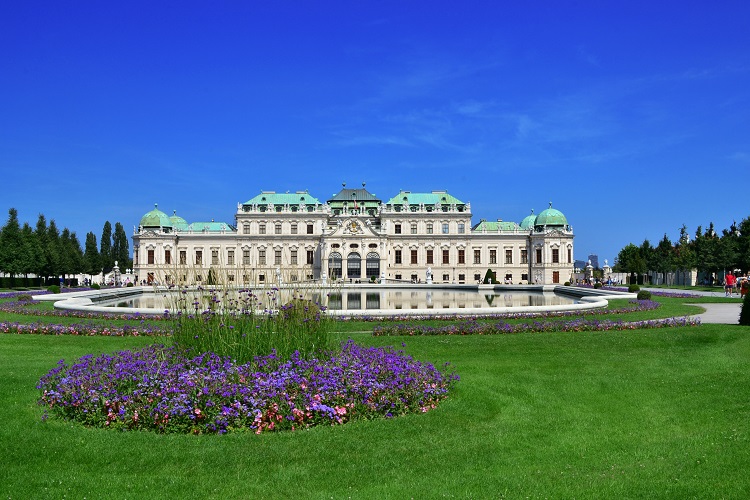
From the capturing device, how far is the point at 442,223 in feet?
271

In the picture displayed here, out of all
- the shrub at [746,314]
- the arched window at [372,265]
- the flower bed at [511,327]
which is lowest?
the flower bed at [511,327]

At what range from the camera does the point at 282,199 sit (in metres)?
83.9

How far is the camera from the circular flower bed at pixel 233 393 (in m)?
7.71

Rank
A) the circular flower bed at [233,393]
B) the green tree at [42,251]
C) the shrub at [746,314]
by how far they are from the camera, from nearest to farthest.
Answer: the circular flower bed at [233,393]
the shrub at [746,314]
the green tree at [42,251]

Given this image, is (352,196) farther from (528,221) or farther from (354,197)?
(528,221)

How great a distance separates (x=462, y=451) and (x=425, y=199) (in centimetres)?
7773

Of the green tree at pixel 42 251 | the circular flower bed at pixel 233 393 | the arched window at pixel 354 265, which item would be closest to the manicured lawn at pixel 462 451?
the circular flower bed at pixel 233 393

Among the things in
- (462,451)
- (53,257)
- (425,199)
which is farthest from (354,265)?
(462,451)

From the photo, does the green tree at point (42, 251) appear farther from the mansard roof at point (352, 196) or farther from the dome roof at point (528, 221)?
the dome roof at point (528, 221)

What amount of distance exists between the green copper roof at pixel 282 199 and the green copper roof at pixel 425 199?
11212 millimetres

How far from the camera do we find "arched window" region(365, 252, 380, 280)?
79375 mm

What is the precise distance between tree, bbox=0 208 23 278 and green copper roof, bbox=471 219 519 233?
5420 centimetres


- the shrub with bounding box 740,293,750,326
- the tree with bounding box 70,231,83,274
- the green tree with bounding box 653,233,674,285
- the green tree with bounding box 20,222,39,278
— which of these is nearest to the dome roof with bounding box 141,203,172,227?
the tree with bounding box 70,231,83,274

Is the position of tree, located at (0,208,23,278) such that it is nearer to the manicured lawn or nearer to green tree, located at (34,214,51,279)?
green tree, located at (34,214,51,279)
